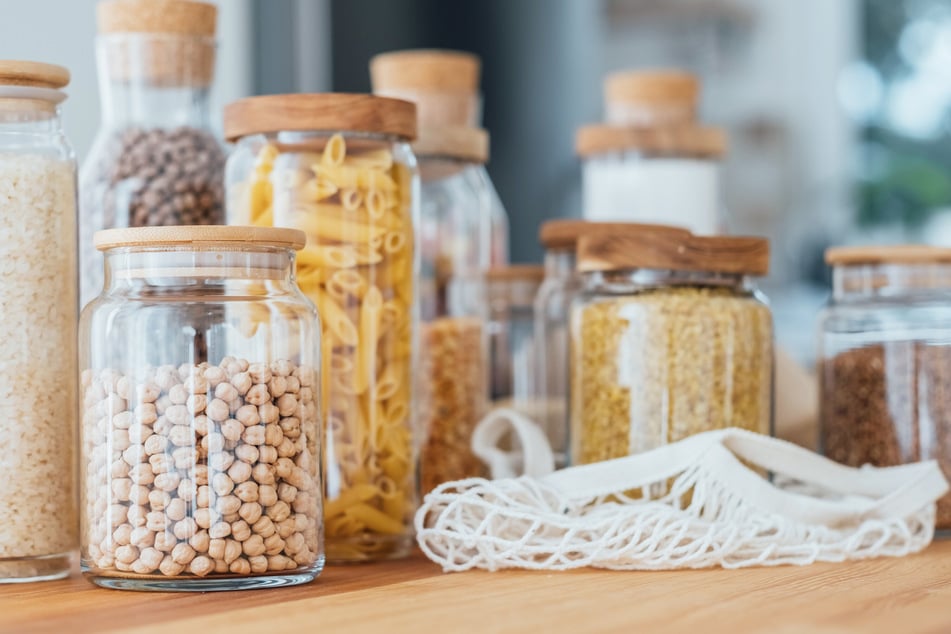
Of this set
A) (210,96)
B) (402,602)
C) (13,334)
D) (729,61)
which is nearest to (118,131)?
(210,96)

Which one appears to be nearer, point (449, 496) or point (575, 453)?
point (449, 496)

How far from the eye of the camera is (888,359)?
90 cm

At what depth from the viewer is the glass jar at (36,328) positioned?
0.70 metres

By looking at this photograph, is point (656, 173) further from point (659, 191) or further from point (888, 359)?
point (888, 359)

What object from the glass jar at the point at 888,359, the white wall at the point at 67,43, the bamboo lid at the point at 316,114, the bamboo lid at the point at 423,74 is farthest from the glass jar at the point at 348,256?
the white wall at the point at 67,43

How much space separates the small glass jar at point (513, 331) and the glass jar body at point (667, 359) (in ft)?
0.80

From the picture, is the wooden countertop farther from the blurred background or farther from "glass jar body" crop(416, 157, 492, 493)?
the blurred background

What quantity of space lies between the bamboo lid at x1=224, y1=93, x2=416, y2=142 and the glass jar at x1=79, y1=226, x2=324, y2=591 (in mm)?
113

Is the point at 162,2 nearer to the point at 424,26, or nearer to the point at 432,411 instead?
the point at 432,411

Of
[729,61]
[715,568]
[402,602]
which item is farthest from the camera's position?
[729,61]

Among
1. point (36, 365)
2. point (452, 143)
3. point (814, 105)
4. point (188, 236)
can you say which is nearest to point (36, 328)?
point (36, 365)

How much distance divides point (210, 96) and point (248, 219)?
0.14 metres

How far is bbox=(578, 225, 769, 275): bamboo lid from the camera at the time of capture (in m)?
0.81

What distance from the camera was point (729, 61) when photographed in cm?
482
